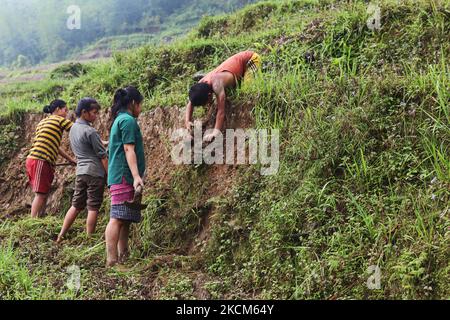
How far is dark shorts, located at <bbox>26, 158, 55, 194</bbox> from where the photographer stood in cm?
664

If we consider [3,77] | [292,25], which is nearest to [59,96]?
[292,25]

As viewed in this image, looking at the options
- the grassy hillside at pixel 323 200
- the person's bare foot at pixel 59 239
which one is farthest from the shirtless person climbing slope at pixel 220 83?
the person's bare foot at pixel 59 239

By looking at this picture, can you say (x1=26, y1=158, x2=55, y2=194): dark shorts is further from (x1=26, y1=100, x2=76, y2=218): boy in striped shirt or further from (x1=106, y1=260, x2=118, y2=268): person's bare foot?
(x1=106, y1=260, x2=118, y2=268): person's bare foot

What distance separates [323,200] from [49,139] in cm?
371

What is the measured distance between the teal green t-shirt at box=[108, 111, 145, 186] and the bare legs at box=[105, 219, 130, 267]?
1.26 feet

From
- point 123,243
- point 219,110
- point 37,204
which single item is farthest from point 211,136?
point 37,204

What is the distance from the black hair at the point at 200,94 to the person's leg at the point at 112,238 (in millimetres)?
1453

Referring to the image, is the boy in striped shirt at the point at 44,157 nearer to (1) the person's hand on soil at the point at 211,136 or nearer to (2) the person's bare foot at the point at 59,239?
(2) the person's bare foot at the point at 59,239

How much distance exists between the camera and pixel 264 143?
5305mm

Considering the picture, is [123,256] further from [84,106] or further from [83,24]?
[83,24]

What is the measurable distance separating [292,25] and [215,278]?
4.47m

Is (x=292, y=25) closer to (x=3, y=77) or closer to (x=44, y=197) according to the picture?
(x=44, y=197)

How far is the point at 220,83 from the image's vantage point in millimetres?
Result: 5691
